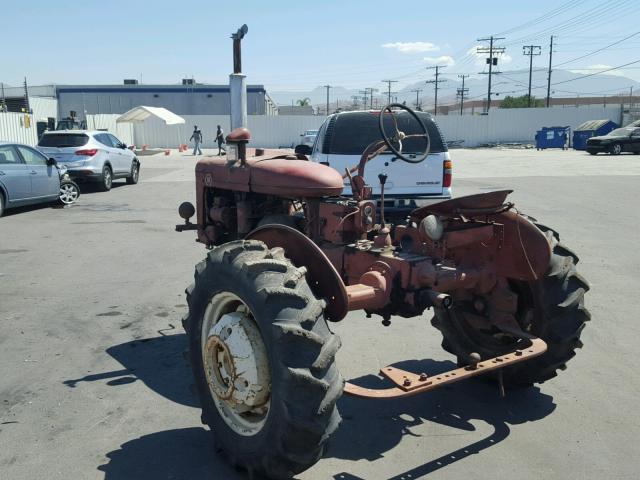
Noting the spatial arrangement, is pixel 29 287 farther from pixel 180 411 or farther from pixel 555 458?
pixel 555 458

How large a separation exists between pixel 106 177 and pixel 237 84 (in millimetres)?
12165

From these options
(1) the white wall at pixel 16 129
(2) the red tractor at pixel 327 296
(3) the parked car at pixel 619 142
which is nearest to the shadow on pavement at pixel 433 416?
(2) the red tractor at pixel 327 296

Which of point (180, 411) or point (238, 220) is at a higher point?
point (238, 220)

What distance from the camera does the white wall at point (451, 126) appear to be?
47.5m

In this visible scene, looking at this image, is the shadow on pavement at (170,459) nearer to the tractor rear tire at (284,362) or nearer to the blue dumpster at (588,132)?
the tractor rear tire at (284,362)

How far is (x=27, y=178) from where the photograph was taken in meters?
13.7

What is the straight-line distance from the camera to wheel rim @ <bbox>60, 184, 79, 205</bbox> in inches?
595

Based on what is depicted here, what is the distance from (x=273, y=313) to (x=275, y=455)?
702 mm

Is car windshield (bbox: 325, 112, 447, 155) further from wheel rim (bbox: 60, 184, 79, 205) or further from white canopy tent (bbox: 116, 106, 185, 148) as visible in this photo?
white canopy tent (bbox: 116, 106, 185, 148)

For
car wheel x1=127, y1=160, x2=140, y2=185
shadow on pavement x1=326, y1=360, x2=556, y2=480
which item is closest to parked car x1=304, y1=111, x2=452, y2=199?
shadow on pavement x1=326, y1=360, x2=556, y2=480

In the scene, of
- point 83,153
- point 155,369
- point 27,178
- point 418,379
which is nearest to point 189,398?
point 155,369

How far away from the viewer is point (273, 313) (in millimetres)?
3031

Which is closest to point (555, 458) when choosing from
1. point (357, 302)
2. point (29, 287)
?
point (357, 302)

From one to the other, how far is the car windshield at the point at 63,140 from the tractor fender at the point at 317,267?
1561 cm
